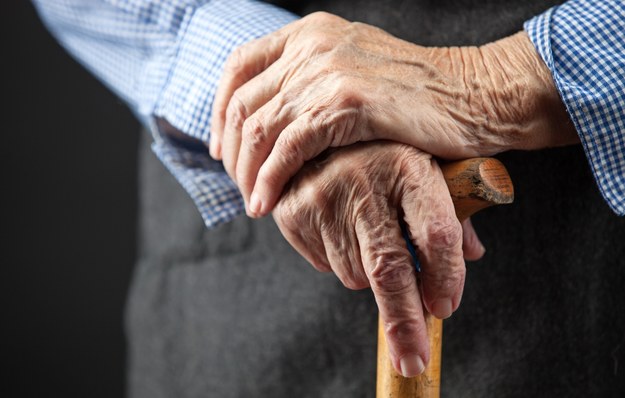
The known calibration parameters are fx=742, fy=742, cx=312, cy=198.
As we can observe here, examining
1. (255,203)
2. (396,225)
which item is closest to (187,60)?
(255,203)

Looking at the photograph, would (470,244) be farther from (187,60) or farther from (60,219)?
(60,219)

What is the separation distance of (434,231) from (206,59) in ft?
1.12

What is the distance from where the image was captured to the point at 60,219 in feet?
5.77

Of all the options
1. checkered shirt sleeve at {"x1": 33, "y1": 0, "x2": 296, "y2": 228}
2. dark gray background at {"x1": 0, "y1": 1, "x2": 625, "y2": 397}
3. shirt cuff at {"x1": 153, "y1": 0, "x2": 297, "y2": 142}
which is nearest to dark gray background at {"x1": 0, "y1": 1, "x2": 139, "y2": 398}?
dark gray background at {"x1": 0, "y1": 1, "x2": 625, "y2": 397}

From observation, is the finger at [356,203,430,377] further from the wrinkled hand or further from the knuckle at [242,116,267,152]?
the knuckle at [242,116,267,152]

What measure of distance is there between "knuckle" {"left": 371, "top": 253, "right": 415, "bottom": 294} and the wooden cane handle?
0.05 metres

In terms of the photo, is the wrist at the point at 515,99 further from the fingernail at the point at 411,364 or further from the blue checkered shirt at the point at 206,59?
the fingernail at the point at 411,364

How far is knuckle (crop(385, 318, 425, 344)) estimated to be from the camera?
60 cm

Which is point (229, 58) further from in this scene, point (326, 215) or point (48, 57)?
point (48, 57)

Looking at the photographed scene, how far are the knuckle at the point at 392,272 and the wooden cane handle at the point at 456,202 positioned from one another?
0.05m

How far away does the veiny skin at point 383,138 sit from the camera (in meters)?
0.60

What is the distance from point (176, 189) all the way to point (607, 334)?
1.99 feet

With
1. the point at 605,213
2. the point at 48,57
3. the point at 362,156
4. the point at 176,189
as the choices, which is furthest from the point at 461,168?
the point at 48,57

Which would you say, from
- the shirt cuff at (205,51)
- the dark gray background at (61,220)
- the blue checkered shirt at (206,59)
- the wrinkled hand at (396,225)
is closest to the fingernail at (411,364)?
the wrinkled hand at (396,225)
